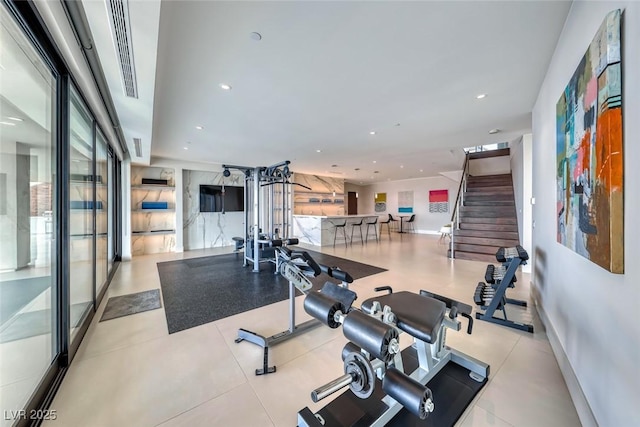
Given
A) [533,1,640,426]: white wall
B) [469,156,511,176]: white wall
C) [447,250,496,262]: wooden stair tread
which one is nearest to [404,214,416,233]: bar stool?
[469,156,511,176]: white wall

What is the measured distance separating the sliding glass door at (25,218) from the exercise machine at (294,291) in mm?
1388

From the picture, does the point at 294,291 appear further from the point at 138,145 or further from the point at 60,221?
the point at 138,145

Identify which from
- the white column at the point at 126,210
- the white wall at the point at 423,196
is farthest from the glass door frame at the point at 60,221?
the white wall at the point at 423,196

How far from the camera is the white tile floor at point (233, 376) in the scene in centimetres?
150

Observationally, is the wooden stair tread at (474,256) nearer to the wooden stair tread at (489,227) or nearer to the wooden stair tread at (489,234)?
the wooden stair tread at (489,234)

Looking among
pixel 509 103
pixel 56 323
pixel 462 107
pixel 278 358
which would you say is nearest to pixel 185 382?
pixel 278 358

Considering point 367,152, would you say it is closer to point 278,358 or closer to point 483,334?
point 483,334

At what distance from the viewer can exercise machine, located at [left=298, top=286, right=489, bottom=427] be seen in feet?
3.29

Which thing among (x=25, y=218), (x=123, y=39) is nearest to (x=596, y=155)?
(x=123, y=39)

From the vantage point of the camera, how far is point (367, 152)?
6.51 metres

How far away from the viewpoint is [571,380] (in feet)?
5.55

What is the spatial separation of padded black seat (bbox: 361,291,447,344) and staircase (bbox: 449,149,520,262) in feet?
16.6

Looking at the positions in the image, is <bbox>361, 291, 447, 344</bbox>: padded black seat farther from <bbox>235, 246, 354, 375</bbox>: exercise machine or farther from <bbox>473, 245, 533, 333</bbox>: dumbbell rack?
<bbox>473, 245, 533, 333</bbox>: dumbbell rack

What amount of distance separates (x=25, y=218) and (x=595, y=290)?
3652mm
